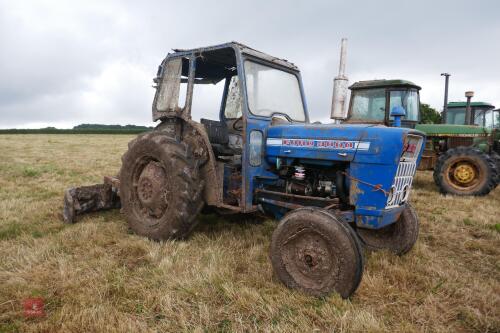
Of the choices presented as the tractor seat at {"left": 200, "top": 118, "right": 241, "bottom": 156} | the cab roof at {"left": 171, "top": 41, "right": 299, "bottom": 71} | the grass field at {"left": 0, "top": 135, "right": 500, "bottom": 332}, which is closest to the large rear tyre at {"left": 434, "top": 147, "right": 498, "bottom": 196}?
the grass field at {"left": 0, "top": 135, "right": 500, "bottom": 332}

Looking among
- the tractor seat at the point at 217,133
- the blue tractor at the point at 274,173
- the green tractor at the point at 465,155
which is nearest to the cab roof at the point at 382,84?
the green tractor at the point at 465,155

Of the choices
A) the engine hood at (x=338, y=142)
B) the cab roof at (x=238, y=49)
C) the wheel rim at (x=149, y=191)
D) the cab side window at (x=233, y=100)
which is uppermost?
the cab roof at (x=238, y=49)

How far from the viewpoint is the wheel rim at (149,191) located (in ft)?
14.6

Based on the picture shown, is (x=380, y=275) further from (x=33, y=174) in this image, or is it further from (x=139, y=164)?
(x=33, y=174)

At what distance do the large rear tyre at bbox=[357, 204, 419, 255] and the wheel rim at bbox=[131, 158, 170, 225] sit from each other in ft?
7.61

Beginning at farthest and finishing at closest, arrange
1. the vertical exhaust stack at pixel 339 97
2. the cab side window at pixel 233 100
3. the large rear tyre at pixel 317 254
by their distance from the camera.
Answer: the cab side window at pixel 233 100 < the vertical exhaust stack at pixel 339 97 < the large rear tyre at pixel 317 254

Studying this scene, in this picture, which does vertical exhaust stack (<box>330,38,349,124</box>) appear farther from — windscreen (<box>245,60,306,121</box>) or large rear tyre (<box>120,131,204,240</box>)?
large rear tyre (<box>120,131,204,240</box>)

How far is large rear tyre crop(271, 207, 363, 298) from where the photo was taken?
3.07 m

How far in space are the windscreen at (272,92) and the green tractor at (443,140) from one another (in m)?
4.40

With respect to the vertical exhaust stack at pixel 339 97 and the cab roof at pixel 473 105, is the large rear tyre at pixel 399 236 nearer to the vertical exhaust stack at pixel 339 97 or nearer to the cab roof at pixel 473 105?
the vertical exhaust stack at pixel 339 97

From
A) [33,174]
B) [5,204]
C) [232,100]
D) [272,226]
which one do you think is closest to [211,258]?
[272,226]

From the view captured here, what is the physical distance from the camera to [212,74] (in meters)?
5.33

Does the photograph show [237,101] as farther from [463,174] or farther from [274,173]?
[463,174]

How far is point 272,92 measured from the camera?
4531 mm
